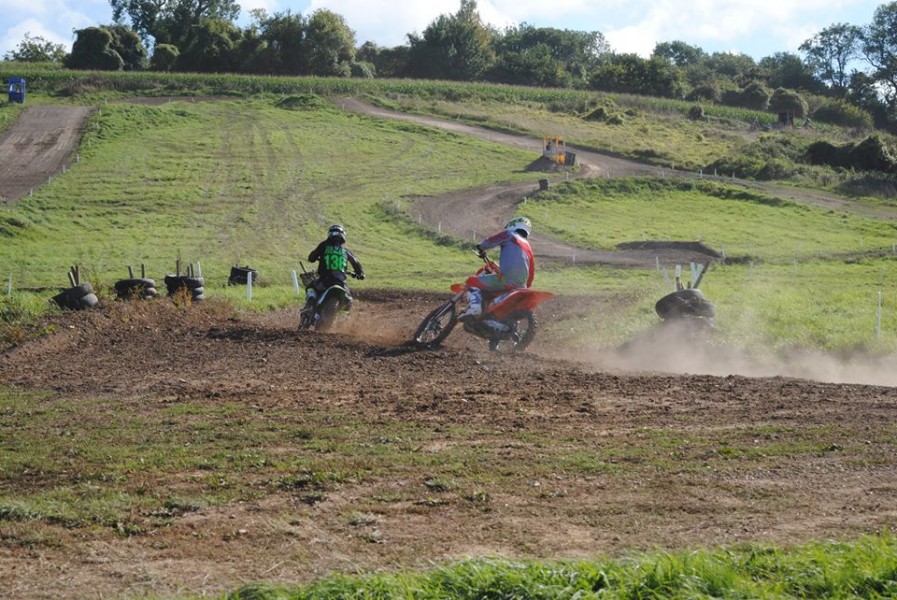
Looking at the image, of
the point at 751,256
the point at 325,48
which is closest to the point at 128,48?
the point at 325,48

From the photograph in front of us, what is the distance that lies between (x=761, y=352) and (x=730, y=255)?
65.2ft

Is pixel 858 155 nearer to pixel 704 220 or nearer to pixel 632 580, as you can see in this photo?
pixel 704 220

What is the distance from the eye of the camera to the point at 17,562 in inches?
299

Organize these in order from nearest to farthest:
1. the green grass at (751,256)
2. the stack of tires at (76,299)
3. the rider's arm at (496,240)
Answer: the rider's arm at (496,240) < the green grass at (751,256) < the stack of tires at (76,299)

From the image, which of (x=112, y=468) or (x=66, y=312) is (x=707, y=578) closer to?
(x=112, y=468)

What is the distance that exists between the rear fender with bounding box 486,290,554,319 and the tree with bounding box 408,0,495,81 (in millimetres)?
92861

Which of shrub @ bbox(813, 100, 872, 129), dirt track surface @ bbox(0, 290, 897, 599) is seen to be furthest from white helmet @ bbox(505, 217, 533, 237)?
shrub @ bbox(813, 100, 872, 129)

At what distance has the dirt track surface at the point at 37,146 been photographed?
52938mm

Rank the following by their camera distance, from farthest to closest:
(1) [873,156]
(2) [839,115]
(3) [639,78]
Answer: (3) [639,78] → (2) [839,115] → (1) [873,156]

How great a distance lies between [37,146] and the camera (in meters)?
60.4

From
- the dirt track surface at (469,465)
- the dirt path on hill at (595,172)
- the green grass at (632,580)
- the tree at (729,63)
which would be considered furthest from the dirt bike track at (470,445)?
the tree at (729,63)

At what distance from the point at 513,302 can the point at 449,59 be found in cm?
9521

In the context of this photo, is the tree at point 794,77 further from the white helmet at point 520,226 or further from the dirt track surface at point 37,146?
the white helmet at point 520,226

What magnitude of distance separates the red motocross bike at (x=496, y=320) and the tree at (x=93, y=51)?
81005 mm
